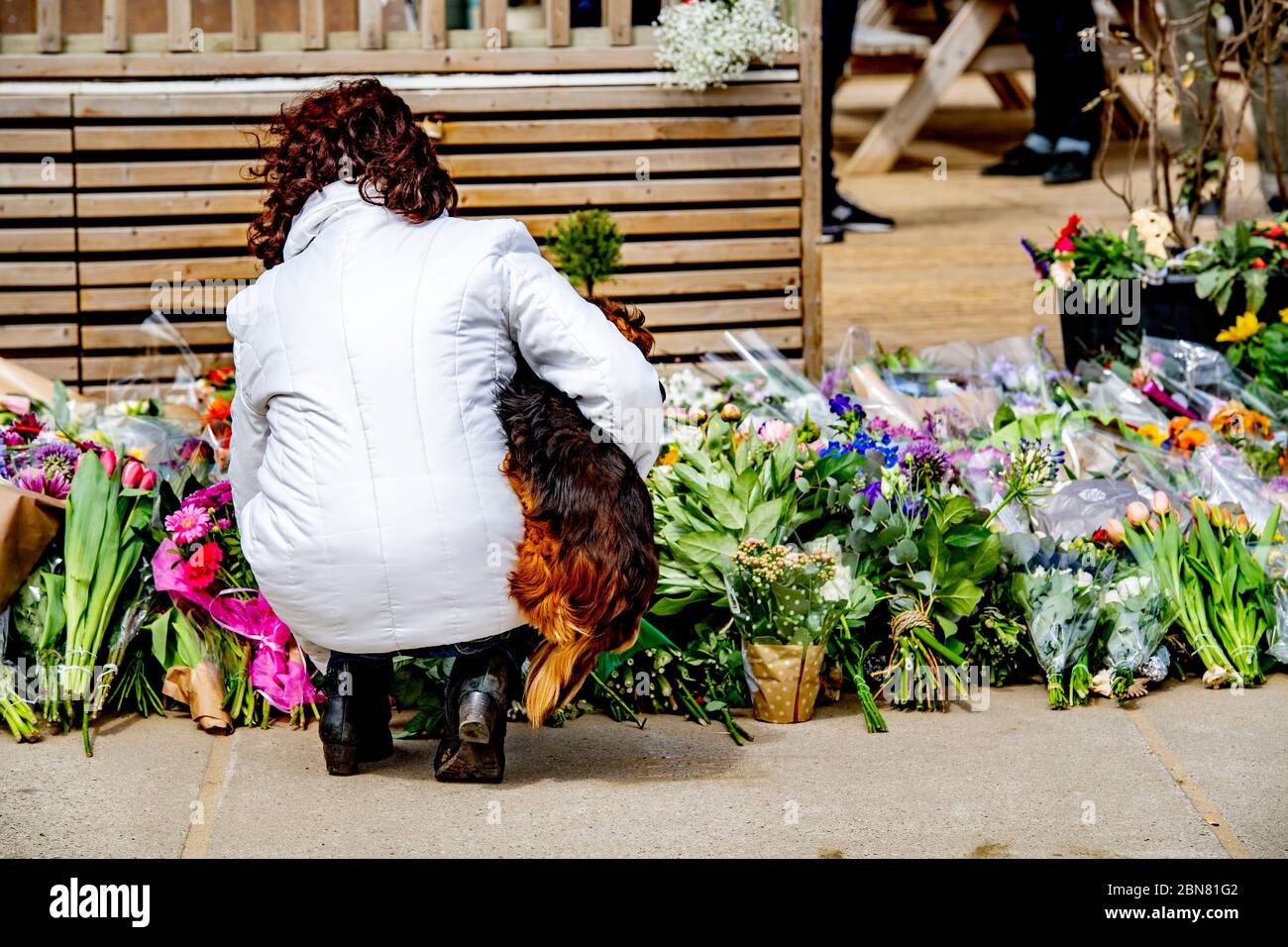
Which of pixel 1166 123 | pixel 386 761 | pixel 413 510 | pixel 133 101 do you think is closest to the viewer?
pixel 413 510

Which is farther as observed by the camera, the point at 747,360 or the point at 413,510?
the point at 747,360

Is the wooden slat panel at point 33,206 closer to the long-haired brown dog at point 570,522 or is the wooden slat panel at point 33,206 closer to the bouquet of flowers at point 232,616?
the bouquet of flowers at point 232,616

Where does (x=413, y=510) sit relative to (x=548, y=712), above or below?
above

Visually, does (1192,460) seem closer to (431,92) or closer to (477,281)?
(477,281)

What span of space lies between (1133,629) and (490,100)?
9.89 ft

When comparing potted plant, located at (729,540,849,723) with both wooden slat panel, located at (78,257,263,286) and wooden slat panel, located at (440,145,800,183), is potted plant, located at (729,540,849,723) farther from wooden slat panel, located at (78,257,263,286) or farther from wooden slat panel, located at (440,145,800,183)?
wooden slat panel, located at (78,257,263,286)

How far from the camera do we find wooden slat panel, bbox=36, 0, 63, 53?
5238mm

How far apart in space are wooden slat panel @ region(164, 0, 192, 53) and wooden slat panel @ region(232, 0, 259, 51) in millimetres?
151

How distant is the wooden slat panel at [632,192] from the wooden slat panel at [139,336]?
981mm

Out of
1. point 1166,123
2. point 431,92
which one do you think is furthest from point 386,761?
point 1166,123

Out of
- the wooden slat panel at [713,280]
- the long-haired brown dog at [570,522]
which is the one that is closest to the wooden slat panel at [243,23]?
the wooden slat panel at [713,280]

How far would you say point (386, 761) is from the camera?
130 inches

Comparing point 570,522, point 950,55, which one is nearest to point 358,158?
point 570,522

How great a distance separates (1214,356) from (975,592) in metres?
1.86
